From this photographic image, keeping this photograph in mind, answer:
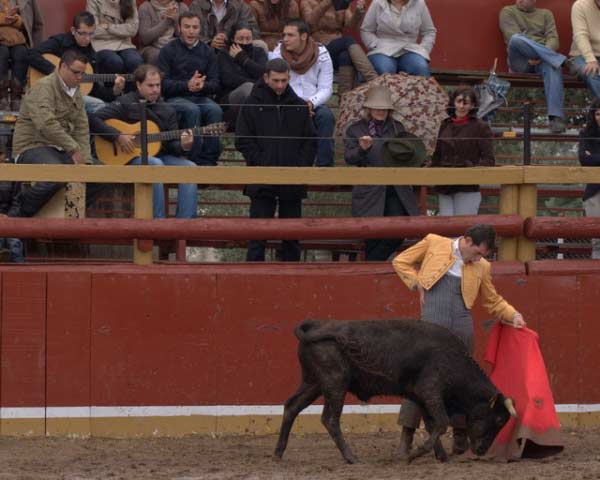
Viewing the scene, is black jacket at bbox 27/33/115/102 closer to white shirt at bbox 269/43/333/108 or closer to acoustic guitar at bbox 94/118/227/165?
acoustic guitar at bbox 94/118/227/165

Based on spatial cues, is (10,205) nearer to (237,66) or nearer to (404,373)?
(237,66)

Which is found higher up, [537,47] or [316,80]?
[537,47]

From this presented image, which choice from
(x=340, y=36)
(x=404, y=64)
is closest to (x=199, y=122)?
(x=340, y=36)

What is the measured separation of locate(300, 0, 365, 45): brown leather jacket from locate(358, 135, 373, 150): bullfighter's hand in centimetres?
230

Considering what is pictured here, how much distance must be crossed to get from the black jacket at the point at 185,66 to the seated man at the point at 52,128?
1252 mm

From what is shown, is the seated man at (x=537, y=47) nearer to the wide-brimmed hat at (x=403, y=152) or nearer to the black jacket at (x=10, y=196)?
the wide-brimmed hat at (x=403, y=152)

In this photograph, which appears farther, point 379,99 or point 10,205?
point 379,99

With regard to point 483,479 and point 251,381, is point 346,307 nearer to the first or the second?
point 251,381

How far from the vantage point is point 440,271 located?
344 inches

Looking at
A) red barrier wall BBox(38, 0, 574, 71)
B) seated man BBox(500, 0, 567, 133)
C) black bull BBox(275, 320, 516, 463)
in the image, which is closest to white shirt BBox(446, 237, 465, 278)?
black bull BBox(275, 320, 516, 463)

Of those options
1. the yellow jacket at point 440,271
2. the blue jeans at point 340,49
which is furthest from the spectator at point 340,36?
the yellow jacket at point 440,271

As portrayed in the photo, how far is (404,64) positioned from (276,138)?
7.68ft

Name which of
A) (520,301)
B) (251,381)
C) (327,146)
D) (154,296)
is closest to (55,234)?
(154,296)

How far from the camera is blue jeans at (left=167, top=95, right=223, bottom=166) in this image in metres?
11.1
